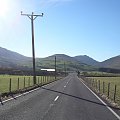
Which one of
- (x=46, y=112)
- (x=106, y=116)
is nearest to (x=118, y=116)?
(x=106, y=116)

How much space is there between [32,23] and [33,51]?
4172mm

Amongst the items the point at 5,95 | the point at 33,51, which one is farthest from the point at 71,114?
the point at 33,51

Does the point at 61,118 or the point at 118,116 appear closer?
the point at 61,118

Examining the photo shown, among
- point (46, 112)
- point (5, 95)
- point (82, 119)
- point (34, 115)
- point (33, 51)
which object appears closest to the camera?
point (82, 119)

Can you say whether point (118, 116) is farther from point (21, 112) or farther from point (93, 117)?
point (21, 112)

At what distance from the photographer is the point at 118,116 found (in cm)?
1503

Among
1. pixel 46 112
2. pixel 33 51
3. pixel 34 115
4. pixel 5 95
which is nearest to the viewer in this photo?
pixel 34 115

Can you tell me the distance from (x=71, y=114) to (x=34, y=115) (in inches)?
69.0

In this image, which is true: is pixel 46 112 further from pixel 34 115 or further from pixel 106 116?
pixel 106 116

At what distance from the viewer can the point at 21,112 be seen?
15484mm

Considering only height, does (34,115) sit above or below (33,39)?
below

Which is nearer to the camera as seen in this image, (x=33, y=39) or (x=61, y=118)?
(x=61, y=118)

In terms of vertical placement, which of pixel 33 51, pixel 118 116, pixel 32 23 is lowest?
pixel 118 116

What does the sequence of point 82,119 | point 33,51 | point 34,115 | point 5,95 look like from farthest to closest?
point 33,51, point 5,95, point 34,115, point 82,119
